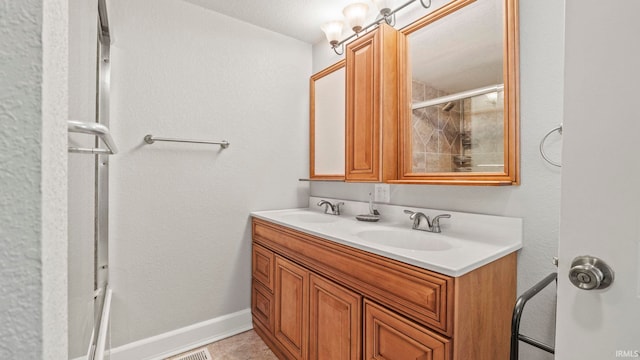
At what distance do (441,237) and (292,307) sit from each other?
88 cm

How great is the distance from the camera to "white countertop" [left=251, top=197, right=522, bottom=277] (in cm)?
94

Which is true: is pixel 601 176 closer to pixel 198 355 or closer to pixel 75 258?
pixel 75 258

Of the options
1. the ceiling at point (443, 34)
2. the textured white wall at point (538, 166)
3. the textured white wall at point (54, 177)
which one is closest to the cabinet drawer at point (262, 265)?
the textured white wall at point (538, 166)

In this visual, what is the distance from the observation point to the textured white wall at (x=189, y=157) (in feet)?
5.45

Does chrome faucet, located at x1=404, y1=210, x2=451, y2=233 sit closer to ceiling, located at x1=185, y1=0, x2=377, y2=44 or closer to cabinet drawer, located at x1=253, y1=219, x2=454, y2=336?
cabinet drawer, located at x1=253, y1=219, x2=454, y2=336

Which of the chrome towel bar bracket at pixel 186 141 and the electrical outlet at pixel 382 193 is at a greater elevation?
the chrome towel bar bracket at pixel 186 141

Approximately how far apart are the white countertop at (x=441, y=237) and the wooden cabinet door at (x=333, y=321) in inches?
9.1

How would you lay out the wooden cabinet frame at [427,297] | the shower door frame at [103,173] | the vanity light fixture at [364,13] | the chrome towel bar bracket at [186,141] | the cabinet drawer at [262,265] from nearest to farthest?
the wooden cabinet frame at [427,297] → the shower door frame at [103,173] → the vanity light fixture at [364,13] → the chrome towel bar bracket at [186,141] → the cabinet drawer at [262,265]

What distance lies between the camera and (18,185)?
0.25m

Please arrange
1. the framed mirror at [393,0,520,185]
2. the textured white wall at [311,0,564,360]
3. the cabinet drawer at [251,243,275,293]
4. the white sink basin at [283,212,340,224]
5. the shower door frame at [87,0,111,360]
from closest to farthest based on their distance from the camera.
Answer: the textured white wall at [311,0,564,360]
the framed mirror at [393,0,520,185]
the shower door frame at [87,0,111,360]
the cabinet drawer at [251,243,275,293]
the white sink basin at [283,212,340,224]

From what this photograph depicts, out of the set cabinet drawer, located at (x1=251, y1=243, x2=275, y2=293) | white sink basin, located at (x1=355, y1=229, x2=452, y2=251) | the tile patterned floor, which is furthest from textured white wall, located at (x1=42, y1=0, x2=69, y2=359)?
the tile patterned floor

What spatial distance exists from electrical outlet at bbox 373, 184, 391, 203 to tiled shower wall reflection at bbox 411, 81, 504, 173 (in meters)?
0.24

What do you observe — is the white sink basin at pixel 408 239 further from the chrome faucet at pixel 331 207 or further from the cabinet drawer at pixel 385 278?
the chrome faucet at pixel 331 207

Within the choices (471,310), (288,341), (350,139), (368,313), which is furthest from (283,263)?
(471,310)
